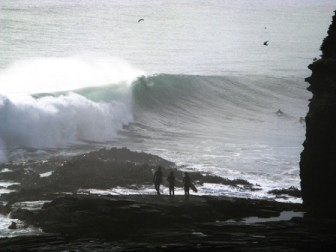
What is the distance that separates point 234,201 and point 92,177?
7.60 metres

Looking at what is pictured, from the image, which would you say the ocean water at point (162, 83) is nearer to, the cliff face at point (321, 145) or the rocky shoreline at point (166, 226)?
the cliff face at point (321, 145)

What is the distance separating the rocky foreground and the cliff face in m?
0.93

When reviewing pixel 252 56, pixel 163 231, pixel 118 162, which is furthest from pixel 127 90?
pixel 163 231

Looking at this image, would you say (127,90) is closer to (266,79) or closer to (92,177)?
(266,79)

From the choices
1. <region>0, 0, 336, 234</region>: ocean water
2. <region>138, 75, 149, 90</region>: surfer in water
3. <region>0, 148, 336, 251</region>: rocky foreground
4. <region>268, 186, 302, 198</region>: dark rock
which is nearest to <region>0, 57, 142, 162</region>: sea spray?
<region>0, 0, 336, 234</region>: ocean water

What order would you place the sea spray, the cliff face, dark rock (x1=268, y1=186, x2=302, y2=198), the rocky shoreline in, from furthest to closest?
the sea spray < dark rock (x1=268, y1=186, x2=302, y2=198) < the cliff face < the rocky shoreline

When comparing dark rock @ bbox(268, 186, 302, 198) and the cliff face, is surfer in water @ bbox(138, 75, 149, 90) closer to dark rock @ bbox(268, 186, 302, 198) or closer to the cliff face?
dark rock @ bbox(268, 186, 302, 198)

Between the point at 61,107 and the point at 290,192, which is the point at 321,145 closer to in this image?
the point at 290,192

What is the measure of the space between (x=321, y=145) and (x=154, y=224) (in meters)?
5.55

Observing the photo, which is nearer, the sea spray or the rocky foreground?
the rocky foreground

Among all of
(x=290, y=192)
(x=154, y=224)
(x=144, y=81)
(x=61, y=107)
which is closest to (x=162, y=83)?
(x=144, y=81)

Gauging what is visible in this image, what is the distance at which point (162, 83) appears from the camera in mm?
62688

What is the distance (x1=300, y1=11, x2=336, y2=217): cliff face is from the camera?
81.6 ft

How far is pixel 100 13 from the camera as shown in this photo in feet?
378
